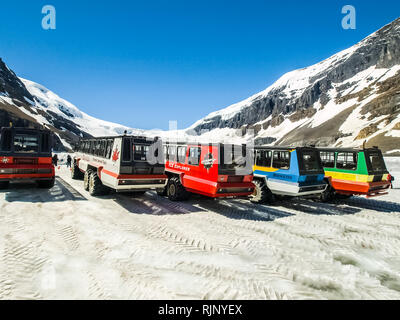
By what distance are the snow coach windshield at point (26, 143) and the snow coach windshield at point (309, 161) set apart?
11.0m

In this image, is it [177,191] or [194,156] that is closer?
[194,156]

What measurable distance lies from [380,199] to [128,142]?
11845 mm

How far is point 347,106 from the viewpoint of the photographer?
11469 centimetres

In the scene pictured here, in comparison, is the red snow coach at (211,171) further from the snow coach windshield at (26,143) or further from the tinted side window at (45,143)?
the snow coach windshield at (26,143)

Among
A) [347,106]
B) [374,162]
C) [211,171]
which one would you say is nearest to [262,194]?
[211,171]

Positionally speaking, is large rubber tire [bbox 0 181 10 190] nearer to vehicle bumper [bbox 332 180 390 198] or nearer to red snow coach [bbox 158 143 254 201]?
red snow coach [bbox 158 143 254 201]

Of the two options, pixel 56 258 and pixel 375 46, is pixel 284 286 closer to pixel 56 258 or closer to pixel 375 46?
pixel 56 258

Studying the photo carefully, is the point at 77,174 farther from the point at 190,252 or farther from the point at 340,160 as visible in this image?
the point at 340,160

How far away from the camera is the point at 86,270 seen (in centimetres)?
388

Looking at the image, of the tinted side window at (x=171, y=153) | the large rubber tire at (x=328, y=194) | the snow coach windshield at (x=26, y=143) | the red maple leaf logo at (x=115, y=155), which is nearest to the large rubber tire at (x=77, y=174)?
the snow coach windshield at (x=26, y=143)

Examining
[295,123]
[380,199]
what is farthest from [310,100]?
[380,199]

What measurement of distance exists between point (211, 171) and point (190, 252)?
359 cm

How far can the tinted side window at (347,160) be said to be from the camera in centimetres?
975

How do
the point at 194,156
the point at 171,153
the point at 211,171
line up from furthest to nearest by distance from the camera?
the point at 171,153 → the point at 194,156 → the point at 211,171
